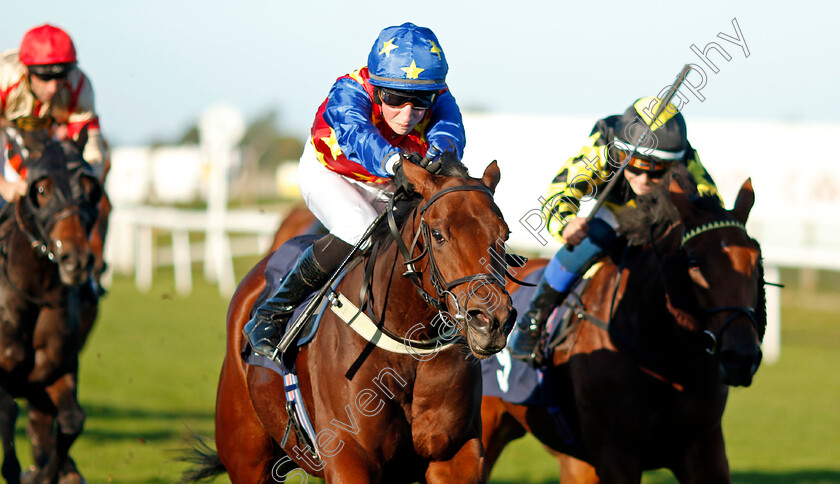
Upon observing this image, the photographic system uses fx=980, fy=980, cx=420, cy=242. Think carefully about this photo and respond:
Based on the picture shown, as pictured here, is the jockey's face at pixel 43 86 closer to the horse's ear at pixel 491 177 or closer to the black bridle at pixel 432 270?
the black bridle at pixel 432 270

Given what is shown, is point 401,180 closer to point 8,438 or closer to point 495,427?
point 495,427

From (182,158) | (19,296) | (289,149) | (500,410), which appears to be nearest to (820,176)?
(500,410)

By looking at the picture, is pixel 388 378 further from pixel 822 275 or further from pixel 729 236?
pixel 822 275

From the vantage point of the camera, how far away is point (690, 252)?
4164 millimetres

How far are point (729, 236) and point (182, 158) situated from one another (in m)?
37.2

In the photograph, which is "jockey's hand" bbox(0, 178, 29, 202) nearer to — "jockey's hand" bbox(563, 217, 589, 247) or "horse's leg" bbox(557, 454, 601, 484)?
"jockey's hand" bbox(563, 217, 589, 247)

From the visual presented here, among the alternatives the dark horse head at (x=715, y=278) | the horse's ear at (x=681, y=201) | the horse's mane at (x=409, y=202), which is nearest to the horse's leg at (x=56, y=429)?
the horse's mane at (x=409, y=202)

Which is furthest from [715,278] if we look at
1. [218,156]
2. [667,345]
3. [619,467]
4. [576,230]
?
[218,156]

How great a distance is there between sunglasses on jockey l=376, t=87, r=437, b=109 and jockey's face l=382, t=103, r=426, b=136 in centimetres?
2

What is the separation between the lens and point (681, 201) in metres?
4.33

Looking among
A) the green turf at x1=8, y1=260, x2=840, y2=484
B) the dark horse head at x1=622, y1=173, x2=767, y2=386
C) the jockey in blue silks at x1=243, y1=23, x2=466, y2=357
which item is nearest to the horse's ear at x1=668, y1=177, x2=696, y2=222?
the dark horse head at x1=622, y1=173, x2=767, y2=386

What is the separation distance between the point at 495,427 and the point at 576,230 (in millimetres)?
1734

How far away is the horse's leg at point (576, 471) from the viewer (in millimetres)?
5246

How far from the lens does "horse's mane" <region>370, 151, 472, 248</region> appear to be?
3.26 metres
